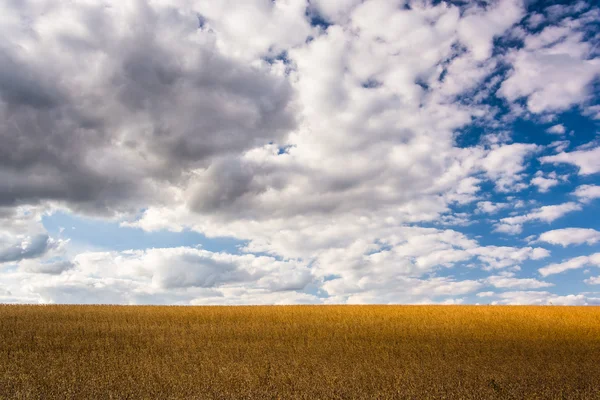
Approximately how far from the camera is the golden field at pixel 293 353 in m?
13.4

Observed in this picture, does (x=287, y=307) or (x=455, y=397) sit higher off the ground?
(x=287, y=307)

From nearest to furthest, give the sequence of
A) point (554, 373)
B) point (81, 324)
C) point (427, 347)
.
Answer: point (554, 373), point (427, 347), point (81, 324)

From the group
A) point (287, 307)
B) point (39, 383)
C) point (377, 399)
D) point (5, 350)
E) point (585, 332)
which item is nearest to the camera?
point (377, 399)

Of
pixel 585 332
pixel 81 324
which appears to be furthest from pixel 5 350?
pixel 585 332

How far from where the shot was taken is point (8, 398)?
1227 centimetres

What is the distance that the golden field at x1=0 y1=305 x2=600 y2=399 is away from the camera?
13406 mm

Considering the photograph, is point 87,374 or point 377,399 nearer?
point 377,399

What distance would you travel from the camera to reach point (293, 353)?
18.8 meters

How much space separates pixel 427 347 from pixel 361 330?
397cm

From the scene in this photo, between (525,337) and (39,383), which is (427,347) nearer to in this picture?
(525,337)

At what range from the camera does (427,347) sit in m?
20.4

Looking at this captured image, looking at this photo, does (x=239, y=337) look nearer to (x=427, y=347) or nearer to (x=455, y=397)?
(x=427, y=347)

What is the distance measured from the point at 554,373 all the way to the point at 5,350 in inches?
756

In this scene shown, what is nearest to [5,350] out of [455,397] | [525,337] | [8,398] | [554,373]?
[8,398]
